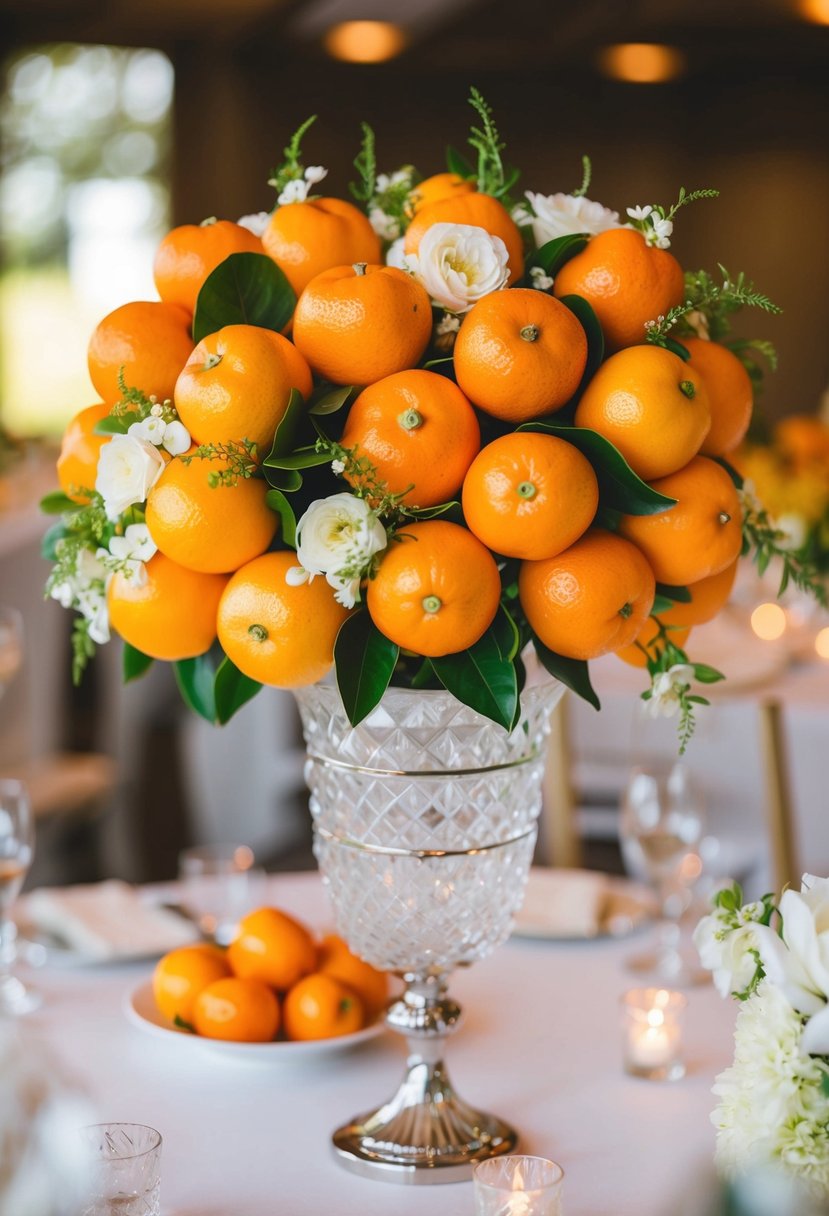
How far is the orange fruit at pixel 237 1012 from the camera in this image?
3.76 ft

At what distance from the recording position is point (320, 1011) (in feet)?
3.79

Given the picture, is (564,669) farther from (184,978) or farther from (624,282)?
(184,978)

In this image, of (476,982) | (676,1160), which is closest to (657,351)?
(676,1160)

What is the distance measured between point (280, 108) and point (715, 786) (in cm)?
508

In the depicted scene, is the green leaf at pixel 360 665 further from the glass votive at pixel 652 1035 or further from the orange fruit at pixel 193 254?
the glass votive at pixel 652 1035

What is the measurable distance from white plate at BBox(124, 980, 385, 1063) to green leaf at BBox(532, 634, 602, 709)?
1.27 feet

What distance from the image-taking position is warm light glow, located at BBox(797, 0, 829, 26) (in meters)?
6.33

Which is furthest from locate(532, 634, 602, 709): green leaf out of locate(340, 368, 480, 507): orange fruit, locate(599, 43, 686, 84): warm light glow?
locate(599, 43, 686, 84): warm light glow

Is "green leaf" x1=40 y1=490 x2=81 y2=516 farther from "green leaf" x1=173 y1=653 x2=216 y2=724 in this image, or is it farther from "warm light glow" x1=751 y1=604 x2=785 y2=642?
"warm light glow" x1=751 y1=604 x2=785 y2=642

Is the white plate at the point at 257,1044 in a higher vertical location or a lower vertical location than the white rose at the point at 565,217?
lower

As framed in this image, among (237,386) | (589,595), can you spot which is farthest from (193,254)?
(589,595)

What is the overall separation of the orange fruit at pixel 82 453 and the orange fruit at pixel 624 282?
350 mm

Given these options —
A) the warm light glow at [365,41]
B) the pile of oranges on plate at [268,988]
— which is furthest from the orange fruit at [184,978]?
the warm light glow at [365,41]

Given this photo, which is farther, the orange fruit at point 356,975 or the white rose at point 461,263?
the orange fruit at point 356,975
